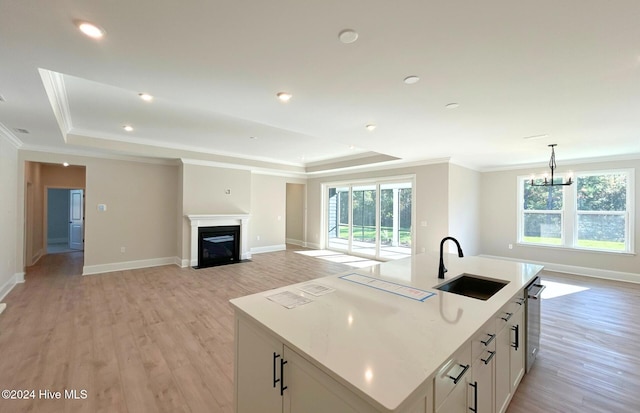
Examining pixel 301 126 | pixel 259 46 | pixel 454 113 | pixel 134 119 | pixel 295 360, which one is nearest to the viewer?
pixel 295 360

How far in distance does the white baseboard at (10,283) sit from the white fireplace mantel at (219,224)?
2.76 metres

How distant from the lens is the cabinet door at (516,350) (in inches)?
74.2

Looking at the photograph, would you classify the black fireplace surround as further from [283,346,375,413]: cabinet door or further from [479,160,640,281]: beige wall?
[479,160,640,281]: beige wall

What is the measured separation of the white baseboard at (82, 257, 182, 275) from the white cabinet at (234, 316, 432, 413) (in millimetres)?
5443

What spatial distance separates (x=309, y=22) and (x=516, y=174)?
7125 mm

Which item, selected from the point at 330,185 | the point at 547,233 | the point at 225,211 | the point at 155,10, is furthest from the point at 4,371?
the point at 547,233

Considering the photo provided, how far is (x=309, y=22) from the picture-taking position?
1.60m

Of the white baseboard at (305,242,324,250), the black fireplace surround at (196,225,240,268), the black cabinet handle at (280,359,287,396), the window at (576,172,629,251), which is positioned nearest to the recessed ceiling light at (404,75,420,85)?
the black cabinet handle at (280,359,287,396)

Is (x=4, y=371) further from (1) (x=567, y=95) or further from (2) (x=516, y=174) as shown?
(2) (x=516, y=174)

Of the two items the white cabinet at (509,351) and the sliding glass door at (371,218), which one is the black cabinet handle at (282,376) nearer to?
the white cabinet at (509,351)

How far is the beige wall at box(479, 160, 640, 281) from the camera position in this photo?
5293 mm

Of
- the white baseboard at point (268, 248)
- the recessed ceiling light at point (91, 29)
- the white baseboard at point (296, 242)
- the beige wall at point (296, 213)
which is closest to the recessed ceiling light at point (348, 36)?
the recessed ceiling light at point (91, 29)

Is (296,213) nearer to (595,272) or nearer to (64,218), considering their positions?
(595,272)

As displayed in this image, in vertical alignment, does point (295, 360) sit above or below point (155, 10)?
below
